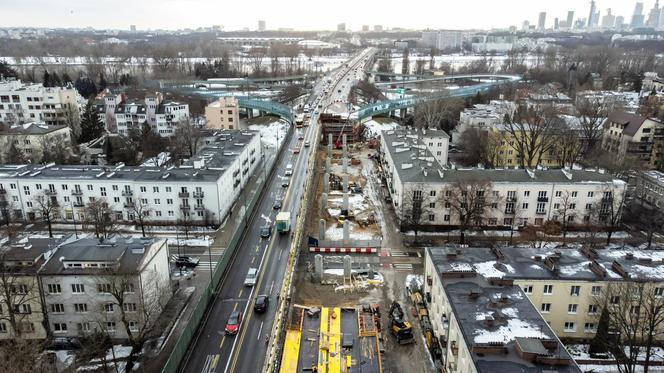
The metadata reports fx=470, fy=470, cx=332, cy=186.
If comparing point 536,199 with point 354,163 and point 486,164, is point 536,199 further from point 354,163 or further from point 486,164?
point 354,163

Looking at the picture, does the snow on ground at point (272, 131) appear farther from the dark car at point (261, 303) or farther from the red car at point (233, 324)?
the red car at point (233, 324)

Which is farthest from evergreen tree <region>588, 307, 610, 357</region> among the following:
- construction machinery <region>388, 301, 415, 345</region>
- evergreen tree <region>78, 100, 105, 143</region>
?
evergreen tree <region>78, 100, 105, 143</region>

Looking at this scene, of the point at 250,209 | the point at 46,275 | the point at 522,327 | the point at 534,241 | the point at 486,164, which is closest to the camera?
the point at 522,327

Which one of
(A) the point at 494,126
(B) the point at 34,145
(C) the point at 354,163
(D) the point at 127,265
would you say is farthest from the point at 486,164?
(B) the point at 34,145

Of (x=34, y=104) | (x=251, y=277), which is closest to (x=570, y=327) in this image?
(x=251, y=277)

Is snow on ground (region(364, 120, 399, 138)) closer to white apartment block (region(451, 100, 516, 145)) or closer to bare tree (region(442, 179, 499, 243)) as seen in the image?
white apartment block (region(451, 100, 516, 145))

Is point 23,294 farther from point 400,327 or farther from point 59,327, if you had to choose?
point 400,327
